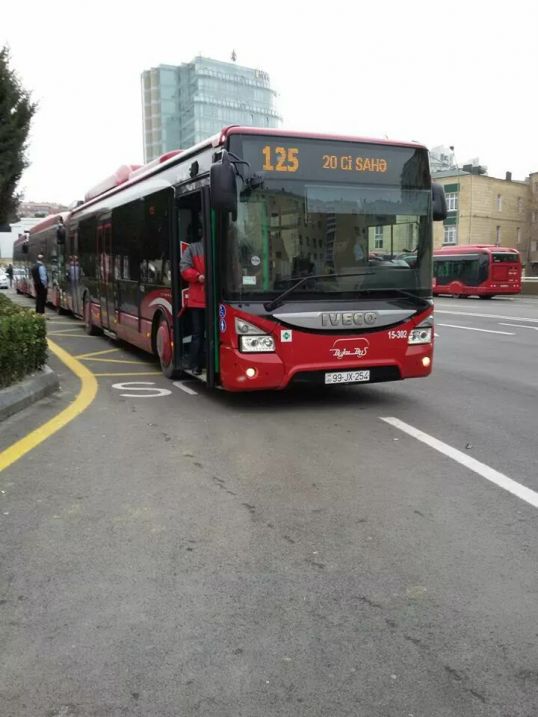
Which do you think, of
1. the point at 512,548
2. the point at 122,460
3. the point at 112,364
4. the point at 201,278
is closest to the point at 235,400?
the point at 201,278

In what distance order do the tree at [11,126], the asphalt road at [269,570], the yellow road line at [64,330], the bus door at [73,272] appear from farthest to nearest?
the tree at [11,126], the bus door at [73,272], the yellow road line at [64,330], the asphalt road at [269,570]

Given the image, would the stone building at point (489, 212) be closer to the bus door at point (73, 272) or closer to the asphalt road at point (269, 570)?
the bus door at point (73, 272)

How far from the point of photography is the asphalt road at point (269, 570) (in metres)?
2.61

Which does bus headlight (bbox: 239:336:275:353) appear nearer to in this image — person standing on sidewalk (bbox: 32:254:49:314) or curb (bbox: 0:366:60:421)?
curb (bbox: 0:366:60:421)

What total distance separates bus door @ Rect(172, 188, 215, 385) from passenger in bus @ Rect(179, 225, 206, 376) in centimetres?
5

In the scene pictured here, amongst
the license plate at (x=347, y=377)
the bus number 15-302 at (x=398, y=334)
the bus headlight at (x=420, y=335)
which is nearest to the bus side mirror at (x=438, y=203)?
the bus headlight at (x=420, y=335)

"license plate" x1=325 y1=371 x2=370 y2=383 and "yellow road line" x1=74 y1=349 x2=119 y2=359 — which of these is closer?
"license plate" x1=325 y1=371 x2=370 y2=383

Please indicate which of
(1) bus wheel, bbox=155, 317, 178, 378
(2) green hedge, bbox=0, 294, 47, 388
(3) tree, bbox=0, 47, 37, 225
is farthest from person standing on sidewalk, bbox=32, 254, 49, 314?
(1) bus wheel, bbox=155, 317, 178, 378

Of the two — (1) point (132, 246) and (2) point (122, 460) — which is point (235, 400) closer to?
(2) point (122, 460)

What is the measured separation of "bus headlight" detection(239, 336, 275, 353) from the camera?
7160 millimetres

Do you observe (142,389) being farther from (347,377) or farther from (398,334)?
(398,334)

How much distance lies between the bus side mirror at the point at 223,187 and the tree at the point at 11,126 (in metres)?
13.3

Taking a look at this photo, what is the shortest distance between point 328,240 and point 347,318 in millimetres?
878

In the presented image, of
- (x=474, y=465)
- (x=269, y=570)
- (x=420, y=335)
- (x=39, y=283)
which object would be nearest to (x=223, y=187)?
(x=420, y=335)
